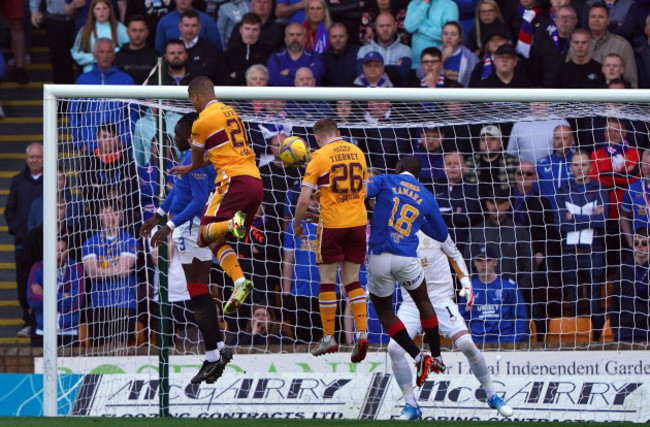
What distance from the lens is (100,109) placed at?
45.5 feet

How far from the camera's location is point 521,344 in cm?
1359

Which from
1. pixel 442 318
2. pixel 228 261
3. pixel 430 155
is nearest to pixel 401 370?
pixel 442 318

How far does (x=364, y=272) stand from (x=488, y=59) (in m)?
3.20

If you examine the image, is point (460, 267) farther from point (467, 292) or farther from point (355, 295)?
point (355, 295)

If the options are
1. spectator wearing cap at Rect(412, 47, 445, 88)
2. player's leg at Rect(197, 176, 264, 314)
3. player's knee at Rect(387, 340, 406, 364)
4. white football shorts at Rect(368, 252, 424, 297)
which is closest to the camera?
player's leg at Rect(197, 176, 264, 314)

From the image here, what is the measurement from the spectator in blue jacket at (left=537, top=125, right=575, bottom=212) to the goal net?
0.02 metres

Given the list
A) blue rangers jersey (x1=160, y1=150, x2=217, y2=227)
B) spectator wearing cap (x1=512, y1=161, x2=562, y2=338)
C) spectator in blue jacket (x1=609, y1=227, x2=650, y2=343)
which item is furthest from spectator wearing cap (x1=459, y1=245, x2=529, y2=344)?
blue rangers jersey (x1=160, y1=150, x2=217, y2=227)

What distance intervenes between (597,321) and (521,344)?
2.78ft

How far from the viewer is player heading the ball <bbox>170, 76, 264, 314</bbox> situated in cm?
1086

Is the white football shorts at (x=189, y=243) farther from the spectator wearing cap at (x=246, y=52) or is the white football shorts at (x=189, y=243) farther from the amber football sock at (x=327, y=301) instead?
the spectator wearing cap at (x=246, y=52)

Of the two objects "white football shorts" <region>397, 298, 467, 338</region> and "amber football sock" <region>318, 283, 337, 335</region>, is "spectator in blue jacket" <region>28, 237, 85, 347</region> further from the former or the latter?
"white football shorts" <region>397, 298, 467, 338</region>

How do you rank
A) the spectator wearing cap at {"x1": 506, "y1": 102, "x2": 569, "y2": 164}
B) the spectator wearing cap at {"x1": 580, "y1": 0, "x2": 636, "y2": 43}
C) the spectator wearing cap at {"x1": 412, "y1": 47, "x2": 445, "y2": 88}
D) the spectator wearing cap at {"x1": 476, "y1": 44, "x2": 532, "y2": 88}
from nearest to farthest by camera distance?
1. the spectator wearing cap at {"x1": 506, "y1": 102, "x2": 569, "y2": 164}
2. the spectator wearing cap at {"x1": 476, "y1": 44, "x2": 532, "y2": 88}
3. the spectator wearing cap at {"x1": 412, "y1": 47, "x2": 445, "y2": 88}
4. the spectator wearing cap at {"x1": 580, "y1": 0, "x2": 636, "y2": 43}

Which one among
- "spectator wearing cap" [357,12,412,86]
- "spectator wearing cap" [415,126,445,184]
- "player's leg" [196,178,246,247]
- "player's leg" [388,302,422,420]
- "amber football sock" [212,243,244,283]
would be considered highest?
"spectator wearing cap" [357,12,412,86]

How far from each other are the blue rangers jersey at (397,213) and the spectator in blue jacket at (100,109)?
297 centimetres
